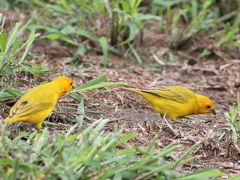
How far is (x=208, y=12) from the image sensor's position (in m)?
8.87

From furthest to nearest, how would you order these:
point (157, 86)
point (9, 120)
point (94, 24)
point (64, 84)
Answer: point (94, 24)
point (157, 86)
point (64, 84)
point (9, 120)

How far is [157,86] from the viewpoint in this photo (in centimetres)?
702

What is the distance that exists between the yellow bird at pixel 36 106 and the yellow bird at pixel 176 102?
44.8 inches

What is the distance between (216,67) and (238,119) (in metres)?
1.93

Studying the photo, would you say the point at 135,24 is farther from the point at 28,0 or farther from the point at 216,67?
the point at 28,0

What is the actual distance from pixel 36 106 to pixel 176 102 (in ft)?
5.60

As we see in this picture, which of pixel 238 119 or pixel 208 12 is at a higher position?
pixel 208 12

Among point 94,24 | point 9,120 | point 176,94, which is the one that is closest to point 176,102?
point 176,94

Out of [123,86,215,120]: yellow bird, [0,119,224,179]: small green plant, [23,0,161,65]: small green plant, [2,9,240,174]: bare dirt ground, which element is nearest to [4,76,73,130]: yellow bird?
[2,9,240,174]: bare dirt ground

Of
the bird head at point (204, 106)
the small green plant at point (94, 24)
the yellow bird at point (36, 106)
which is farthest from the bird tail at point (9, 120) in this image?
the small green plant at point (94, 24)

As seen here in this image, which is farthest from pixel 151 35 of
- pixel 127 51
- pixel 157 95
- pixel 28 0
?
pixel 157 95

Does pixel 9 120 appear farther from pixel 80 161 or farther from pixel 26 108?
pixel 80 161

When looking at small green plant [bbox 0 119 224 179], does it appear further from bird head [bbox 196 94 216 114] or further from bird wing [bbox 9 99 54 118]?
bird head [bbox 196 94 216 114]

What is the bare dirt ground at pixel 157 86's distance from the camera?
5.10m
